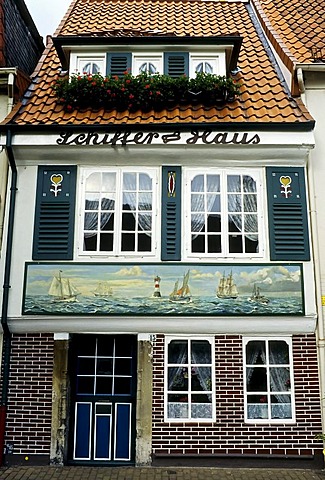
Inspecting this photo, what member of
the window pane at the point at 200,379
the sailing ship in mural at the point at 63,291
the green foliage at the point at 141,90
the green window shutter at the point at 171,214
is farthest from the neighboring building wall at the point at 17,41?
the window pane at the point at 200,379

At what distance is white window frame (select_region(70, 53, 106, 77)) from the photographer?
10.8 meters

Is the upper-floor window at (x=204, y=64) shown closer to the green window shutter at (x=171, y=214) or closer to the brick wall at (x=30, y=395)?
the green window shutter at (x=171, y=214)

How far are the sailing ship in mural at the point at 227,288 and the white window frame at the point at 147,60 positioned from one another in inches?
189

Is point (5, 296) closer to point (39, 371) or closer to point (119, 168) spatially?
point (39, 371)

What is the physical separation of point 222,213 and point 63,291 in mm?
3341

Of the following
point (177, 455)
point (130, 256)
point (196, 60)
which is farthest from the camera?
point (196, 60)

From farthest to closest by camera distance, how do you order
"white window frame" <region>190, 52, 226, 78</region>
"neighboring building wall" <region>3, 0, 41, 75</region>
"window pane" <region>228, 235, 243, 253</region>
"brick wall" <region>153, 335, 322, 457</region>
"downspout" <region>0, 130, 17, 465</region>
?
1. "neighboring building wall" <region>3, 0, 41, 75</region>
2. "white window frame" <region>190, 52, 226, 78</region>
3. "window pane" <region>228, 235, 243, 253</region>
4. "downspout" <region>0, 130, 17, 465</region>
5. "brick wall" <region>153, 335, 322, 457</region>

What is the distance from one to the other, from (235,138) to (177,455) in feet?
19.1

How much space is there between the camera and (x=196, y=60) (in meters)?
10.9

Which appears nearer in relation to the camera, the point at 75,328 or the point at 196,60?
the point at 75,328

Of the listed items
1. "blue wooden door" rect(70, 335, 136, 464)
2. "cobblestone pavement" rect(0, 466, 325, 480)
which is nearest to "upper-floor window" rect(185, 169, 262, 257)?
"blue wooden door" rect(70, 335, 136, 464)

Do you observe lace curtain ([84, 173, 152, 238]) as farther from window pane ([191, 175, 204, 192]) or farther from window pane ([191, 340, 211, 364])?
window pane ([191, 340, 211, 364])

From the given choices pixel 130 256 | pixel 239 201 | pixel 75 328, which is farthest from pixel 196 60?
pixel 75 328

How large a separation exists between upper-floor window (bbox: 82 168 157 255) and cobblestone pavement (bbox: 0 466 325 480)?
3791 mm
